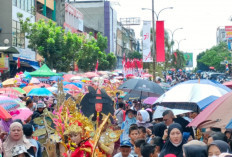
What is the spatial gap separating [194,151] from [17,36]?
1322 inches

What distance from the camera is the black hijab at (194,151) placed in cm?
521

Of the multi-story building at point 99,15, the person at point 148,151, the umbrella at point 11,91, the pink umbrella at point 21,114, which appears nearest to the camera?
the person at point 148,151

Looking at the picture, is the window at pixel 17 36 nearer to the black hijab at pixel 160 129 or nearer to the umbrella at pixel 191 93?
the umbrella at pixel 191 93

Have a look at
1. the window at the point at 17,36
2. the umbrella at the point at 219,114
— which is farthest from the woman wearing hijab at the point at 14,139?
the window at the point at 17,36

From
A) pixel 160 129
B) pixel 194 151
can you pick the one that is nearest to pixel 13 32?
pixel 160 129

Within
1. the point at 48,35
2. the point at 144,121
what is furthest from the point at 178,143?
the point at 48,35

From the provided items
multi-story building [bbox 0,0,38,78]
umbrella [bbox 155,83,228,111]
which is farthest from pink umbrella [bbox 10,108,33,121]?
multi-story building [bbox 0,0,38,78]

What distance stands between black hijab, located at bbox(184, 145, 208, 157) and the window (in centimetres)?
3254

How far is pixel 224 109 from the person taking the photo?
6.74 metres

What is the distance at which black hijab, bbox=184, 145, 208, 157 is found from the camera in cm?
521

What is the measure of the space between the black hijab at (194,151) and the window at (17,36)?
107 ft

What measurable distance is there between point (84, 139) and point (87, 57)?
4225cm

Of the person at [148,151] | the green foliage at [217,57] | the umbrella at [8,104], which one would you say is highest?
the green foliage at [217,57]

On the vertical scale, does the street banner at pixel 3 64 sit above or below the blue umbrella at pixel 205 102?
above
